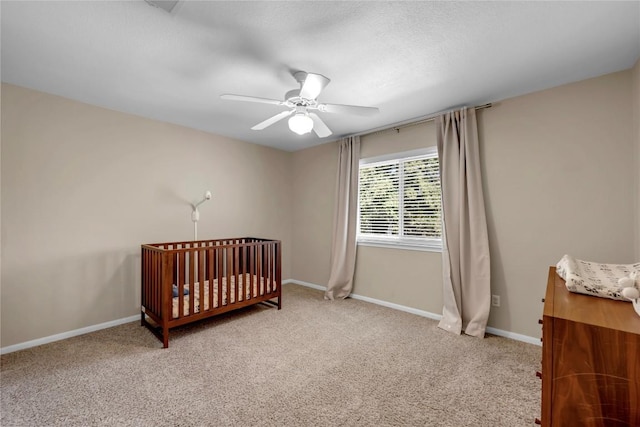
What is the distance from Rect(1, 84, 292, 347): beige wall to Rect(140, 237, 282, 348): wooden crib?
1.09ft

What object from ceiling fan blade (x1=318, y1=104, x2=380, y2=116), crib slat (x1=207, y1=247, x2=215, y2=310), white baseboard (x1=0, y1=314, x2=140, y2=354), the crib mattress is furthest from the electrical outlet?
white baseboard (x1=0, y1=314, x2=140, y2=354)

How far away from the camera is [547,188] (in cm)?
238

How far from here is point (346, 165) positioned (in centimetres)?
376

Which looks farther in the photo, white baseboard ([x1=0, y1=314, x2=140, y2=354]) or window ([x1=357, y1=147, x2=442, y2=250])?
window ([x1=357, y1=147, x2=442, y2=250])

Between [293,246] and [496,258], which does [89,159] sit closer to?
[293,246]

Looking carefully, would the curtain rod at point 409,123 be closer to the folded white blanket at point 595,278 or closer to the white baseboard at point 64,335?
the folded white blanket at point 595,278

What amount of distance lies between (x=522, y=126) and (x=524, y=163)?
0.35m

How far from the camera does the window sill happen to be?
3.05 metres

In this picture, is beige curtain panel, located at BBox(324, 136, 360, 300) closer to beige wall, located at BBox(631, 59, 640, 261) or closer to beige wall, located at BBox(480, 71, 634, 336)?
beige wall, located at BBox(480, 71, 634, 336)

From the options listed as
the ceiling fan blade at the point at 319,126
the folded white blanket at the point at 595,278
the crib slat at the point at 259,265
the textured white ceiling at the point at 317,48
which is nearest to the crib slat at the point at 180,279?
the crib slat at the point at 259,265

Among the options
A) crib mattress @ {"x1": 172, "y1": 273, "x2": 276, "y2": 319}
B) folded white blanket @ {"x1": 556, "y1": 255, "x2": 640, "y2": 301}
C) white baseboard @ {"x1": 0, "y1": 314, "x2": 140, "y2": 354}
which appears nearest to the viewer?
folded white blanket @ {"x1": 556, "y1": 255, "x2": 640, "y2": 301}

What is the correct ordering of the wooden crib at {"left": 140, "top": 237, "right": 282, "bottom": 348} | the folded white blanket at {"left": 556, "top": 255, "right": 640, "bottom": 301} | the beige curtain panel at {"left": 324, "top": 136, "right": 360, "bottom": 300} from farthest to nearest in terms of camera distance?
the beige curtain panel at {"left": 324, "top": 136, "right": 360, "bottom": 300} < the wooden crib at {"left": 140, "top": 237, "right": 282, "bottom": 348} < the folded white blanket at {"left": 556, "top": 255, "right": 640, "bottom": 301}

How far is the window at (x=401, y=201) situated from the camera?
3094mm

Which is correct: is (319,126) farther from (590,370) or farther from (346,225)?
(590,370)
